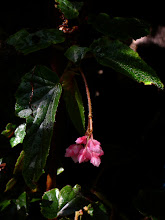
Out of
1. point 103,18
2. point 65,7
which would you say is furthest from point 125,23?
point 65,7

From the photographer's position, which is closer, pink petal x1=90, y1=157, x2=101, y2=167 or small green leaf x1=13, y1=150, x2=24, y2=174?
pink petal x1=90, y1=157, x2=101, y2=167

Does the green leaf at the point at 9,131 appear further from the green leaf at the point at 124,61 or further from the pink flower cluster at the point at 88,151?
the green leaf at the point at 124,61

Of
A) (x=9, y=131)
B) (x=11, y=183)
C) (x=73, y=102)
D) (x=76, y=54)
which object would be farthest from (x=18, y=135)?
(x=76, y=54)

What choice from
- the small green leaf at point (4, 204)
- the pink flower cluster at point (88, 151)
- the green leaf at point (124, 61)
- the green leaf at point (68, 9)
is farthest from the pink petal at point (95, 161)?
the green leaf at point (68, 9)

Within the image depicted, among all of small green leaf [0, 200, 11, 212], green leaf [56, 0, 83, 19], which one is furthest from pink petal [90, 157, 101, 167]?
green leaf [56, 0, 83, 19]

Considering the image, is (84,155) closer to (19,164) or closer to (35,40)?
(19,164)

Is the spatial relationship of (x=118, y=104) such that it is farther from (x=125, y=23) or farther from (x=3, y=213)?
(x=3, y=213)

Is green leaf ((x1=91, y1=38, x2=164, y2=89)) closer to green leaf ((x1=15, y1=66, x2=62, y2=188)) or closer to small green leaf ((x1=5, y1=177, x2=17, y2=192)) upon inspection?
green leaf ((x1=15, y1=66, x2=62, y2=188))
